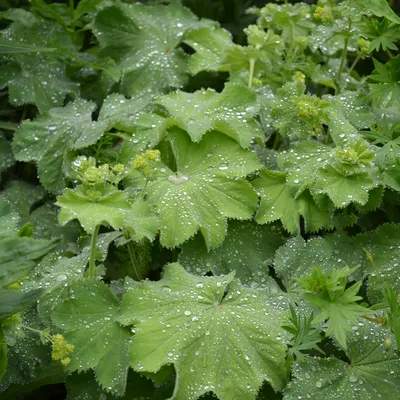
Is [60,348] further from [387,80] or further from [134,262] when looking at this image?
[387,80]

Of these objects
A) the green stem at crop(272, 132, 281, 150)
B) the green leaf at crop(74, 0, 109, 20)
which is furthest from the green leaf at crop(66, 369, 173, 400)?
the green leaf at crop(74, 0, 109, 20)

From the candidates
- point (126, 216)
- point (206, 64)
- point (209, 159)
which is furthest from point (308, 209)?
point (206, 64)

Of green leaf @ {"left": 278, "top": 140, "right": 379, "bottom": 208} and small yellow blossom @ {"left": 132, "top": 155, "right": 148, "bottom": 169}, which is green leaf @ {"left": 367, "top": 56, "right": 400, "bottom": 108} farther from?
small yellow blossom @ {"left": 132, "top": 155, "right": 148, "bottom": 169}

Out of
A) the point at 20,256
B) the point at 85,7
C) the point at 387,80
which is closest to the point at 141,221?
the point at 20,256

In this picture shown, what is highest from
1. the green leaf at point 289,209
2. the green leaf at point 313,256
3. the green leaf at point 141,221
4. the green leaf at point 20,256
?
the green leaf at point 20,256

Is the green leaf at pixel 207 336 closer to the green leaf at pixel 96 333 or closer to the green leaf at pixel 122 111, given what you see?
the green leaf at pixel 96 333

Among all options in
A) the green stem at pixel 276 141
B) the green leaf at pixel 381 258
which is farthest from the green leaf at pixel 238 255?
the green stem at pixel 276 141
